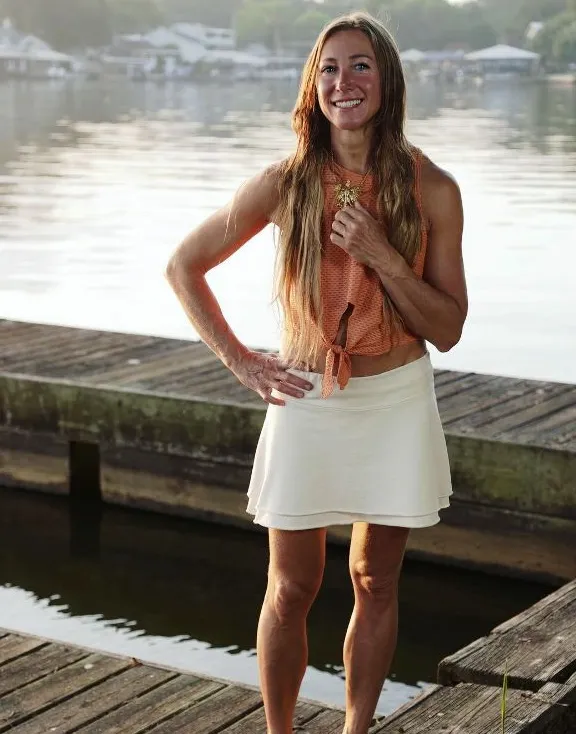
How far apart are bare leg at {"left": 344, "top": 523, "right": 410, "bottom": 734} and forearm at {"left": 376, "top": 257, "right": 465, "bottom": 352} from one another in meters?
0.44

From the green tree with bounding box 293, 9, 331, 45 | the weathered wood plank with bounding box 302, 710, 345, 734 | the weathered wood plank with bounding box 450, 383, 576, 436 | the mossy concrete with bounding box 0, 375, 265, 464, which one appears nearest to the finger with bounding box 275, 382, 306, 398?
the weathered wood plank with bounding box 302, 710, 345, 734

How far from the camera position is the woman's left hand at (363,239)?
329 cm

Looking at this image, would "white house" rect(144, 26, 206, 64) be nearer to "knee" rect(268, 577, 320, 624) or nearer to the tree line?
the tree line

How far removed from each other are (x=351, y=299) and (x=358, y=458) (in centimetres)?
34

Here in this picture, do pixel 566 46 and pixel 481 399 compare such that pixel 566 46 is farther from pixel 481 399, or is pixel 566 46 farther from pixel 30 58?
pixel 481 399

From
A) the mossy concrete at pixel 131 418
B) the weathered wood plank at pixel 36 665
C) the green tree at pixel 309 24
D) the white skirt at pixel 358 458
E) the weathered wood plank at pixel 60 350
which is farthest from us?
the green tree at pixel 309 24

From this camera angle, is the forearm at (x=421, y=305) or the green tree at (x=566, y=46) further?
the green tree at (x=566, y=46)

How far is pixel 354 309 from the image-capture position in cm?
340

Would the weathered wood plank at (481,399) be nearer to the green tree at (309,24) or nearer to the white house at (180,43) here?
the white house at (180,43)

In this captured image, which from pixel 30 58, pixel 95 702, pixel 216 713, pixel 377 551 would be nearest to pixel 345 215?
pixel 377 551

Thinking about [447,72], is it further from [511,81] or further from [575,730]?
[575,730]

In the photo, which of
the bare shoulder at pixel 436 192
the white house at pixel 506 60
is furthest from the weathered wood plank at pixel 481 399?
the white house at pixel 506 60

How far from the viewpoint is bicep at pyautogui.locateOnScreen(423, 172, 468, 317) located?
3352mm

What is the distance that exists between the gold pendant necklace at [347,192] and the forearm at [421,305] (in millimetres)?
163
